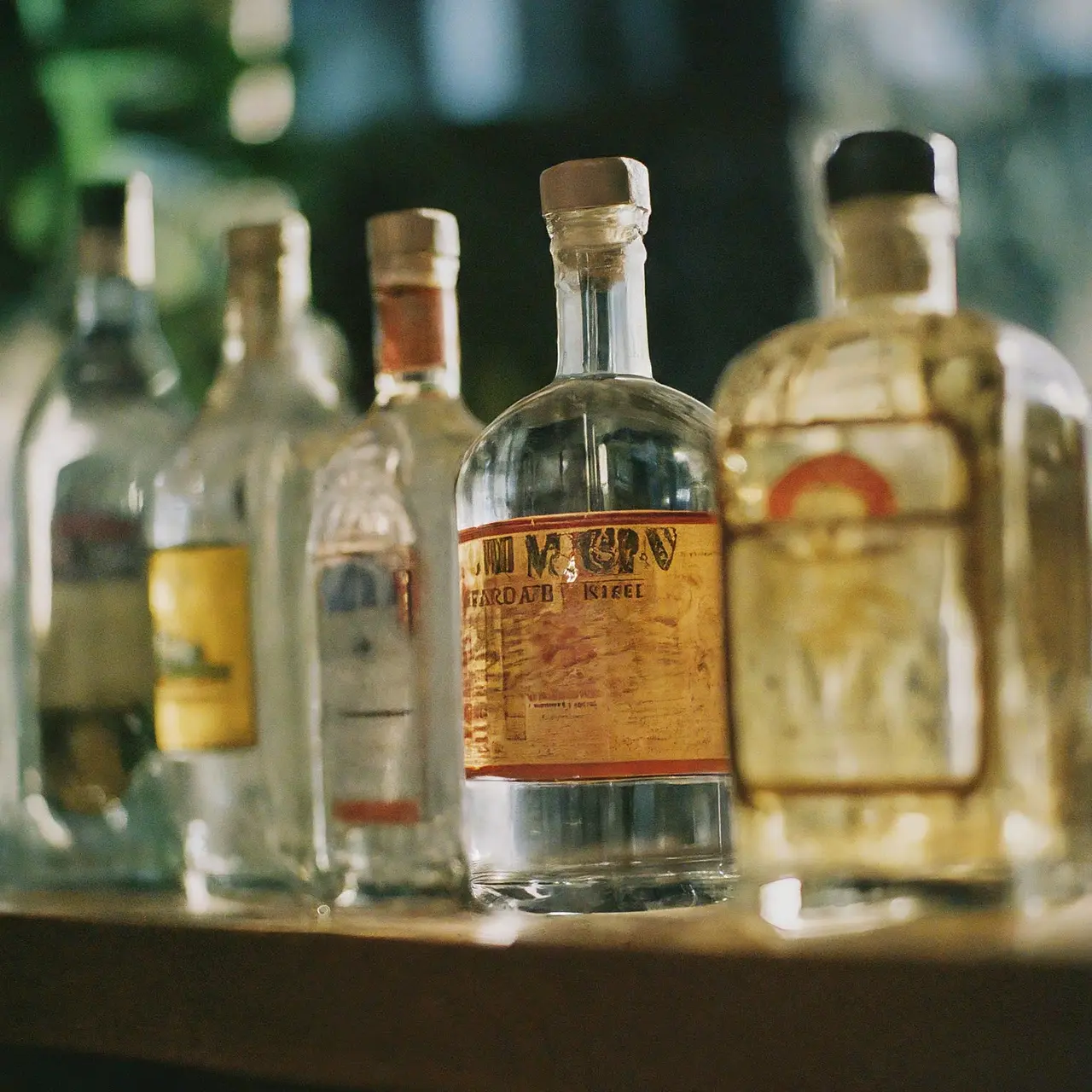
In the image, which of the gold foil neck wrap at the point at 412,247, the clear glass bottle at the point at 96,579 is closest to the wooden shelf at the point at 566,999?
the clear glass bottle at the point at 96,579

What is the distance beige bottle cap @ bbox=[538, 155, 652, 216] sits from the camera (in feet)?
1.93

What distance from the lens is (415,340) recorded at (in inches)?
26.0

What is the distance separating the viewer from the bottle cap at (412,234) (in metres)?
0.65

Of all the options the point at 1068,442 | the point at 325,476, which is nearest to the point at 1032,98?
the point at 1068,442

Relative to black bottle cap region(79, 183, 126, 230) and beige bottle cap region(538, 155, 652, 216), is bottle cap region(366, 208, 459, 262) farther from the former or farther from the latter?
black bottle cap region(79, 183, 126, 230)

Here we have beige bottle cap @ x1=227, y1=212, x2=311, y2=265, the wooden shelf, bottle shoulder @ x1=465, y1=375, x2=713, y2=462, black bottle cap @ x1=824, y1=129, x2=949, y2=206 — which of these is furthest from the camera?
beige bottle cap @ x1=227, y1=212, x2=311, y2=265

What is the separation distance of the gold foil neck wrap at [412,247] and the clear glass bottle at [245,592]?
0.10 meters

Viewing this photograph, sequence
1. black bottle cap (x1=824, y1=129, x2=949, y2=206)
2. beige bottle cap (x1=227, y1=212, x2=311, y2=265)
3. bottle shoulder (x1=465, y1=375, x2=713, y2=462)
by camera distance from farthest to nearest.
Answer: beige bottle cap (x1=227, y1=212, x2=311, y2=265) → bottle shoulder (x1=465, y1=375, x2=713, y2=462) → black bottle cap (x1=824, y1=129, x2=949, y2=206)

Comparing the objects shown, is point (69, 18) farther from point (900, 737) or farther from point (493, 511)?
point (900, 737)

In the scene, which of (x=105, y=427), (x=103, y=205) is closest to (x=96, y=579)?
(x=105, y=427)

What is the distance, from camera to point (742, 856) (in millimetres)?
483

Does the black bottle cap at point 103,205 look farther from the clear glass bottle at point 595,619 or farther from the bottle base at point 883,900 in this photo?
the bottle base at point 883,900

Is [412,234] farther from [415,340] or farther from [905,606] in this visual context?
[905,606]

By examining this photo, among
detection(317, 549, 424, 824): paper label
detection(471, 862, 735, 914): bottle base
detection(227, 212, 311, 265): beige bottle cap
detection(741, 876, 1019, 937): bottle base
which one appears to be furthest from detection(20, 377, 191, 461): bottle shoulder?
detection(741, 876, 1019, 937): bottle base
